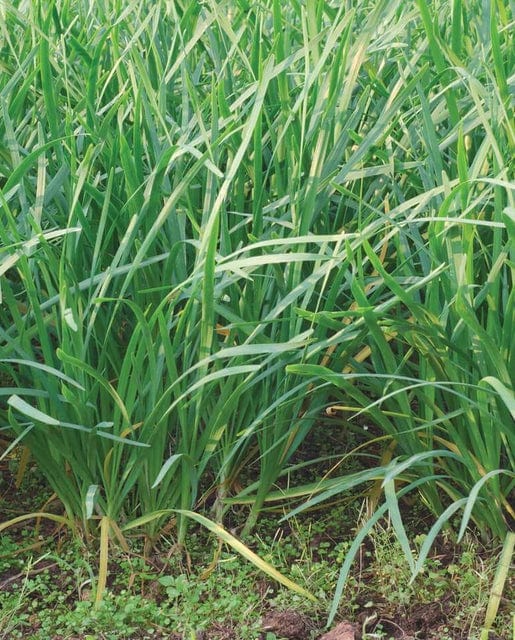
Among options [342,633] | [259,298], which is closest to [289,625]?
[342,633]

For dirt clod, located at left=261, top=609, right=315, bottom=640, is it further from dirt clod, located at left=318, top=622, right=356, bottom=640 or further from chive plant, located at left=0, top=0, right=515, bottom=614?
chive plant, located at left=0, top=0, right=515, bottom=614

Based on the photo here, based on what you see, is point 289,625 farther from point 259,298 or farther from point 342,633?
point 259,298

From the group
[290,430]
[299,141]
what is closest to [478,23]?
[299,141]

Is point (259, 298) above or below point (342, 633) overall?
above

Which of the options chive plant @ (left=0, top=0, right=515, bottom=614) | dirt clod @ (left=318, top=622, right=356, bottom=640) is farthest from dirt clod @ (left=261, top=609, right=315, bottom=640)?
chive plant @ (left=0, top=0, right=515, bottom=614)

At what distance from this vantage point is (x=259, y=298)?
173 cm

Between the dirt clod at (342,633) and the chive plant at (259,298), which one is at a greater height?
the chive plant at (259,298)

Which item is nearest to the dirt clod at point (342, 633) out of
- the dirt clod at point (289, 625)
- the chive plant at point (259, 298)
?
the dirt clod at point (289, 625)

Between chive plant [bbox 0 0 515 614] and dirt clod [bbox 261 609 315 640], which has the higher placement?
chive plant [bbox 0 0 515 614]

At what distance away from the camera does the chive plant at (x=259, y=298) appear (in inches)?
61.6

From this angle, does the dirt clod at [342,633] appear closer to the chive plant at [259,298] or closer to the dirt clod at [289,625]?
the dirt clod at [289,625]

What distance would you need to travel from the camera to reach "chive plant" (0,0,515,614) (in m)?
1.56

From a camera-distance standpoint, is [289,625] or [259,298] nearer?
[289,625]

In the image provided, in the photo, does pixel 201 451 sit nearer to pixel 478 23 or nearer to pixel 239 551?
pixel 239 551
